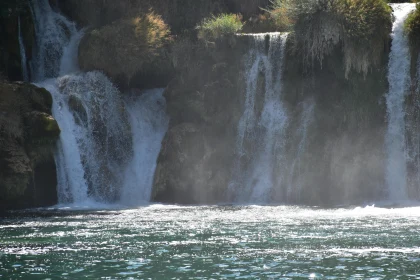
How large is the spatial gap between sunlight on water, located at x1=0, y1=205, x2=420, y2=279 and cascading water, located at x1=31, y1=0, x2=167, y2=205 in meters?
6.67

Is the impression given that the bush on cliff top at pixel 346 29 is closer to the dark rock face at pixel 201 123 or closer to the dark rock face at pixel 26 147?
the dark rock face at pixel 201 123

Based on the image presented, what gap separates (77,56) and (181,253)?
73.9ft

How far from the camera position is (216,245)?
57.3 ft

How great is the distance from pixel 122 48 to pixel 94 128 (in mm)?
4539

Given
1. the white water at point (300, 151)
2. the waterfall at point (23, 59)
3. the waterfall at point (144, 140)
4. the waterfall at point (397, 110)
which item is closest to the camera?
the waterfall at point (397, 110)

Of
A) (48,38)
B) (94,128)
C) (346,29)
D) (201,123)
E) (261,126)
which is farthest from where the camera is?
(48,38)

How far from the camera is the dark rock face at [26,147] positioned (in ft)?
95.1

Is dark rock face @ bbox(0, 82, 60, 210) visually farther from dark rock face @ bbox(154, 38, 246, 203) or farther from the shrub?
the shrub

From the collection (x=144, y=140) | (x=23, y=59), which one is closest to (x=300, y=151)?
(x=144, y=140)

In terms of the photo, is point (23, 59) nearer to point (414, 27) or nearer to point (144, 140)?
point (144, 140)

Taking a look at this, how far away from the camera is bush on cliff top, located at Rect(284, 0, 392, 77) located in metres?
32.1

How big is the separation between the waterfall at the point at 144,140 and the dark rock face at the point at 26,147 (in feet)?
12.7

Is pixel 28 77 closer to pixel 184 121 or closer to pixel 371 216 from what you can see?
pixel 184 121

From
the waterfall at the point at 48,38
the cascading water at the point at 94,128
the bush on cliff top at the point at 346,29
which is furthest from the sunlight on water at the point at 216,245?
the waterfall at the point at 48,38
